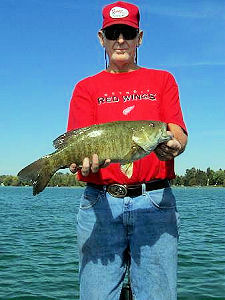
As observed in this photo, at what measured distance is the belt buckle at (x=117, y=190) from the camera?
4695 mm

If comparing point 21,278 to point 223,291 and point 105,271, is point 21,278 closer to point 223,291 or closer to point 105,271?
point 223,291

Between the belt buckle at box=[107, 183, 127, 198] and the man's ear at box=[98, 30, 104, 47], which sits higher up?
the man's ear at box=[98, 30, 104, 47]

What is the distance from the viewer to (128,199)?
15.4 ft

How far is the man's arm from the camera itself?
4.33 m

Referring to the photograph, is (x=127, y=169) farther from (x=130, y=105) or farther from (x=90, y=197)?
(x=130, y=105)

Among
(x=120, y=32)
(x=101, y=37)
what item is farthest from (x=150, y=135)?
(x=101, y=37)

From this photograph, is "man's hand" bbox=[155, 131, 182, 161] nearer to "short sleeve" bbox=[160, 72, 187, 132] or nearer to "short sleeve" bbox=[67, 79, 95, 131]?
"short sleeve" bbox=[160, 72, 187, 132]

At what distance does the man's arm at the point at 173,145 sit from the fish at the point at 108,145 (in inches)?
2.7

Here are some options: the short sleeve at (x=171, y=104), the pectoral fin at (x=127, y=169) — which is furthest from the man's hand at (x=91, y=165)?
the short sleeve at (x=171, y=104)

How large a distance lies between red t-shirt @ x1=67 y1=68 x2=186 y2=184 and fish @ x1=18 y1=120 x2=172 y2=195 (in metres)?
0.31

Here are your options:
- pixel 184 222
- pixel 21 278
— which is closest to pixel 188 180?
pixel 184 222

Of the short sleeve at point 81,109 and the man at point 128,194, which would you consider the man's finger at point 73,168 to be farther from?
the short sleeve at point 81,109

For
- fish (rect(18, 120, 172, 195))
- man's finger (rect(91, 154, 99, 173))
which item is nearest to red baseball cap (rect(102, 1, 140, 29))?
fish (rect(18, 120, 172, 195))

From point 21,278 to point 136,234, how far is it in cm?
945
